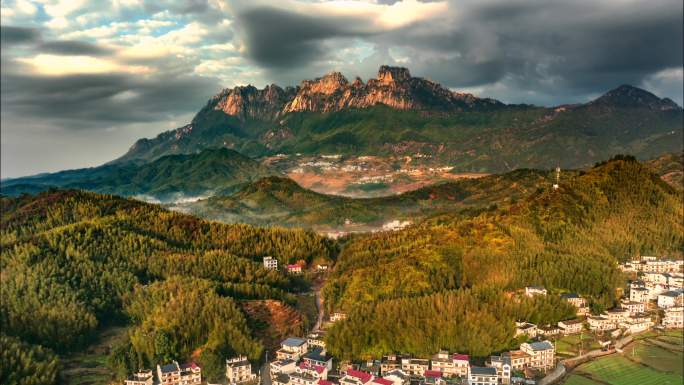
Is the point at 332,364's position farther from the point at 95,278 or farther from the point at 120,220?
the point at 120,220

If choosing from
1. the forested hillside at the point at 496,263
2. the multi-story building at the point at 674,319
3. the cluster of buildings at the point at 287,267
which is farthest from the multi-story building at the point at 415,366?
the cluster of buildings at the point at 287,267

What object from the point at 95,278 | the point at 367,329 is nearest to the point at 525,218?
the point at 367,329

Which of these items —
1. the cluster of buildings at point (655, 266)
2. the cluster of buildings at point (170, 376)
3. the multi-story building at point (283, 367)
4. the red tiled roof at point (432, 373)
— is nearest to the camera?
the red tiled roof at point (432, 373)

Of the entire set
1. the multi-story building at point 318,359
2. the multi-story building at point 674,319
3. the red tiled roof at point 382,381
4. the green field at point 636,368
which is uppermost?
the red tiled roof at point 382,381

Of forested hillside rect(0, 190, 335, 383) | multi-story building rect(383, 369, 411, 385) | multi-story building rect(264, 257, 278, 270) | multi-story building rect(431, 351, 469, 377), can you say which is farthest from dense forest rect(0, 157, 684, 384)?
multi-story building rect(383, 369, 411, 385)

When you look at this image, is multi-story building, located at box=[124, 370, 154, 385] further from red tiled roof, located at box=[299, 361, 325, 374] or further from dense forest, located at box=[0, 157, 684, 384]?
red tiled roof, located at box=[299, 361, 325, 374]

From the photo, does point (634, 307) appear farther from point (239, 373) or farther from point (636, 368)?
point (239, 373)

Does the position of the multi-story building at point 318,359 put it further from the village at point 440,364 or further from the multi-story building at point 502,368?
the multi-story building at point 502,368
